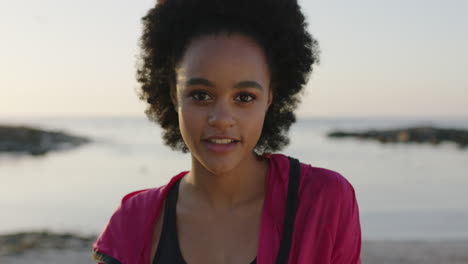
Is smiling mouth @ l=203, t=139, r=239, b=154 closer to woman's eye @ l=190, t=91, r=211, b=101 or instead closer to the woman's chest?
woman's eye @ l=190, t=91, r=211, b=101

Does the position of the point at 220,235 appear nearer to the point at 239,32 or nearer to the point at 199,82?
the point at 199,82

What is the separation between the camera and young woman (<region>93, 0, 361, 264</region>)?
2.04 meters

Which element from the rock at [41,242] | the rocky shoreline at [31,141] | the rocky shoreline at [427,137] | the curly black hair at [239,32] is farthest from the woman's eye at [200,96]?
the rocky shoreline at [427,137]

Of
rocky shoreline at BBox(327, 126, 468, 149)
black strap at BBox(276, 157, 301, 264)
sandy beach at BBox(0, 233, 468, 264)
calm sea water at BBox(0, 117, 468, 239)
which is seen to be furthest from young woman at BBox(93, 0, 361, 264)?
rocky shoreline at BBox(327, 126, 468, 149)

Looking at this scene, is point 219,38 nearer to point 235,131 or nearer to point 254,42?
point 254,42

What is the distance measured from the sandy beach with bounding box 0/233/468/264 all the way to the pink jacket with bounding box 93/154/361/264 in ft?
15.6

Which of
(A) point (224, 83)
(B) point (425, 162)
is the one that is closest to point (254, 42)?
(A) point (224, 83)

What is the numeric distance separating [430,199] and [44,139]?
23.6 meters

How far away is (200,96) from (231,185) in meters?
0.49

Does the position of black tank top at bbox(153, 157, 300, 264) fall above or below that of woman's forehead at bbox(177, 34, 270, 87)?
below

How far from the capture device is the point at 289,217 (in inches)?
80.5

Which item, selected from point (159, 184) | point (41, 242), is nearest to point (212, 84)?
point (41, 242)

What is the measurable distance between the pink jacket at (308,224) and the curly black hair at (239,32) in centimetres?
42

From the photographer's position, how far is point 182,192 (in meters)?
2.49
